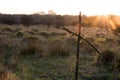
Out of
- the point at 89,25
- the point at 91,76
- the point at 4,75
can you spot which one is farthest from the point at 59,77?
the point at 89,25

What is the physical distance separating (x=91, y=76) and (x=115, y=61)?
1.51 meters

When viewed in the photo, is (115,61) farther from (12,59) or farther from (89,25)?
(89,25)

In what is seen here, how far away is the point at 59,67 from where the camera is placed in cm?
1434

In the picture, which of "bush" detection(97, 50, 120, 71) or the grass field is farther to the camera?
"bush" detection(97, 50, 120, 71)

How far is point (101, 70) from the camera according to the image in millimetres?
13594

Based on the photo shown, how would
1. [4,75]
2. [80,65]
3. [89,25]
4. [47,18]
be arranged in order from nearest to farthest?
[4,75] → [80,65] → [89,25] → [47,18]

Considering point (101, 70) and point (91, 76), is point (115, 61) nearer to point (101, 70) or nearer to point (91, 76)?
point (101, 70)

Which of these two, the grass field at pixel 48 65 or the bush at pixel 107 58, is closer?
the grass field at pixel 48 65

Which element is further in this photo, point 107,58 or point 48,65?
point 48,65

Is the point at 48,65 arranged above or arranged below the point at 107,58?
below

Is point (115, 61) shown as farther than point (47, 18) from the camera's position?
No

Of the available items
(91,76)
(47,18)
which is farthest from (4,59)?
(47,18)

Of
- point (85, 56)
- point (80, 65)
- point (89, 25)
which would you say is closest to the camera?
point (80, 65)

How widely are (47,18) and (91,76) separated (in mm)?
72962
